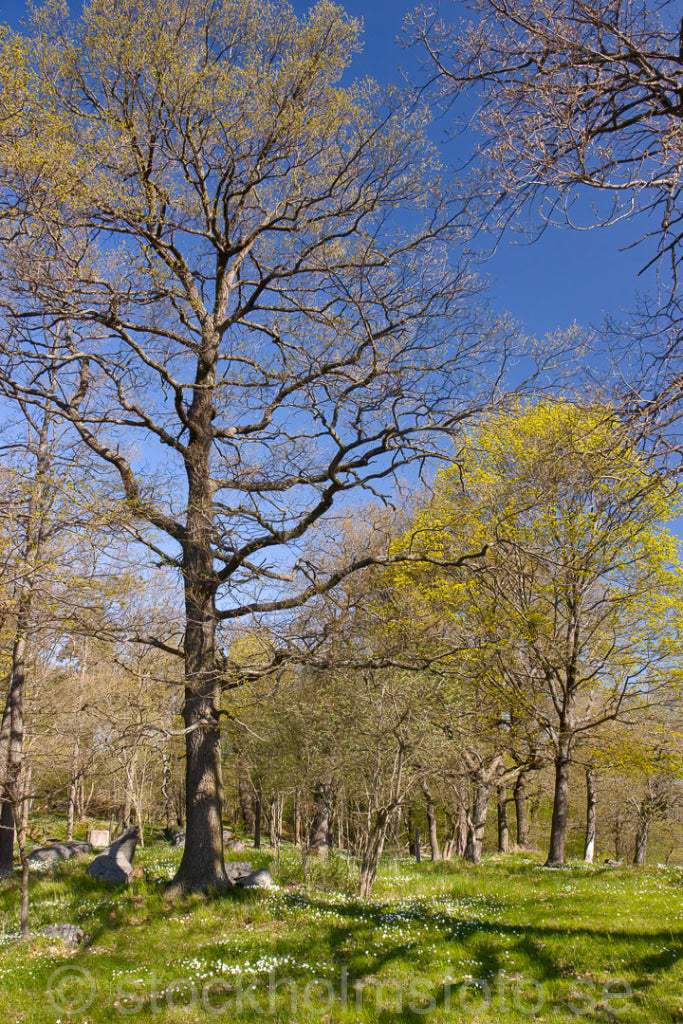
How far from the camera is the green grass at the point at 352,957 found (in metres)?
5.09

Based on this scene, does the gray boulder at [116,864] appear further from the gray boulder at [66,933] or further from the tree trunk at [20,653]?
the gray boulder at [66,933]

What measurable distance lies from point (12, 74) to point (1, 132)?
100cm

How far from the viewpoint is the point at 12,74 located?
7477 millimetres

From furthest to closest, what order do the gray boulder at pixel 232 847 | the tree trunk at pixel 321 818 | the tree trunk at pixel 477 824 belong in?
the tree trunk at pixel 321 818, the tree trunk at pixel 477 824, the gray boulder at pixel 232 847

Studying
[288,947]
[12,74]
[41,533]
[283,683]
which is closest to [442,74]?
[12,74]

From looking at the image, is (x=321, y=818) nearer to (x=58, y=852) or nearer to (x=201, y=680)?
→ (x=58, y=852)

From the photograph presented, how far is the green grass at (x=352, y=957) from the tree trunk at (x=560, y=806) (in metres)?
4.64

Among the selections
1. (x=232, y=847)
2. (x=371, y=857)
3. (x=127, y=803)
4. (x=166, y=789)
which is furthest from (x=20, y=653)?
(x=127, y=803)

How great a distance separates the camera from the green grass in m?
5.09

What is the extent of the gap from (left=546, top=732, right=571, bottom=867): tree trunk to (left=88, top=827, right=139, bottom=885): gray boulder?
8.43 meters

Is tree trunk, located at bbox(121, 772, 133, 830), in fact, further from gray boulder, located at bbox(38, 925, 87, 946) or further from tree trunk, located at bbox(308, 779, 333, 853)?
gray boulder, located at bbox(38, 925, 87, 946)

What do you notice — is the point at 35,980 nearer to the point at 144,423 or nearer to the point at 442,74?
the point at 144,423

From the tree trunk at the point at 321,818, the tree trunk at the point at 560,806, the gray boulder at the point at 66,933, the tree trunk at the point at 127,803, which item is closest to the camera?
the gray boulder at the point at 66,933

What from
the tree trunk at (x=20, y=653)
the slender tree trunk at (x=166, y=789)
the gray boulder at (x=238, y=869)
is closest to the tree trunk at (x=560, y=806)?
the gray boulder at (x=238, y=869)
